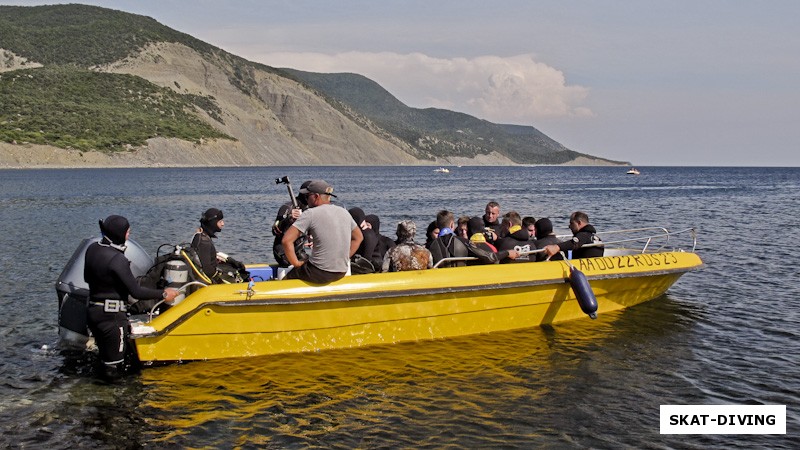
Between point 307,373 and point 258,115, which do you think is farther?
point 258,115

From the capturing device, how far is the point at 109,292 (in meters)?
8.09

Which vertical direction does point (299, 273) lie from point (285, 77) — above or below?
below

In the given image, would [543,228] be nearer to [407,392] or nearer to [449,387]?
[449,387]

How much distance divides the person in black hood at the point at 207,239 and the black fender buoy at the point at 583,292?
555 cm

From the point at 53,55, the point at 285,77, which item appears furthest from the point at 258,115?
the point at 53,55

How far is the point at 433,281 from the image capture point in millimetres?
9953

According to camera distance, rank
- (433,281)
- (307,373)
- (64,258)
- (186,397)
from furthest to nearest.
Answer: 1. (64,258)
2. (433,281)
3. (307,373)
4. (186,397)

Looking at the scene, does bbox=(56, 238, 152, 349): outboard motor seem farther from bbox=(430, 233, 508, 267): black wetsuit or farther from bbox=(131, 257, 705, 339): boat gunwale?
bbox=(430, 233, 508, 267): black wetsuit

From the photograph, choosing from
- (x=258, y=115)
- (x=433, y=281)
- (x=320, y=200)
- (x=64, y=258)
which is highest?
→ (x=258, y=115)

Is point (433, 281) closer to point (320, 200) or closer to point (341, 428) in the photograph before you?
point (320, 200)

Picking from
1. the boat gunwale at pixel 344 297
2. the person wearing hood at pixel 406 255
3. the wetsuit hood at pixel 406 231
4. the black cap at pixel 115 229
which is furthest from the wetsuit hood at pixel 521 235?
the black cap at pixel 115 229

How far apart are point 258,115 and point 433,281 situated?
140268mm

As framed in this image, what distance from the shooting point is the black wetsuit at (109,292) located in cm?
796

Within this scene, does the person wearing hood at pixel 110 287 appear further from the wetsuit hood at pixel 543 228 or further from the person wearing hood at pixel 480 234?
the wetsuit hood at pixel 543 228
